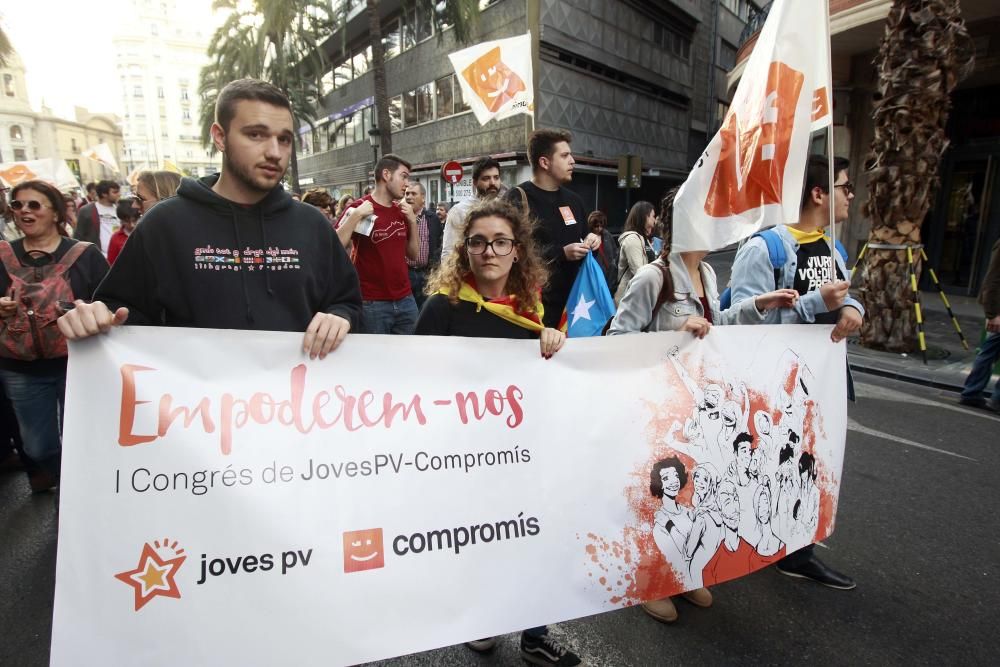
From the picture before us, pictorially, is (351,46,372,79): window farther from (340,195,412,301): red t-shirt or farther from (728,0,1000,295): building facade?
(340,195,412,301): red t-shirt

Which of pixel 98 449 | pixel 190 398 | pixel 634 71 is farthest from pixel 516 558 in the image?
pixel 634 71

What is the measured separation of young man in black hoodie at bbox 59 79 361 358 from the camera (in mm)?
1812

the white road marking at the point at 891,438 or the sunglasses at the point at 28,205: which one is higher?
the sunglasses at the point at 28,205

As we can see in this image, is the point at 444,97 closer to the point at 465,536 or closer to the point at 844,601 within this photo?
the point at 844,601

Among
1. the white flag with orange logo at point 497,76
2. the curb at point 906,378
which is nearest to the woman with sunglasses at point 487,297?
the white flag with orange logo at point 497,76

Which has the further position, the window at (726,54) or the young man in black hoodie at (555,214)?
the window at (726,54)

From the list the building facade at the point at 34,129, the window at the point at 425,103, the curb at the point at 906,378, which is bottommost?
the curb at the point at 906,378

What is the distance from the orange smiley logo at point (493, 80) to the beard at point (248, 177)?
Result: 534 centimetres

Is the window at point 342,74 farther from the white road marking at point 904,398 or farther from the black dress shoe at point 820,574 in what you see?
the black dress shoe at point 820,574

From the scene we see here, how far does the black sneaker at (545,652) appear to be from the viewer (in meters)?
2.26

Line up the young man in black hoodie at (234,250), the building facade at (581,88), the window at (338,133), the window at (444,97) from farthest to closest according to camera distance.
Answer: the window at (338,133), the window at (444,97), the building facade at (581,88), the young man in black hoodie at (234,250)

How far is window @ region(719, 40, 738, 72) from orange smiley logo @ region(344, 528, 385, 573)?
32.2 metres

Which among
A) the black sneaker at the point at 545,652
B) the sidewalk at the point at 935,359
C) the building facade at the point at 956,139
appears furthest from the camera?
the building facade at the point at 956,139

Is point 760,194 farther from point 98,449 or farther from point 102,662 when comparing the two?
point 102,662
